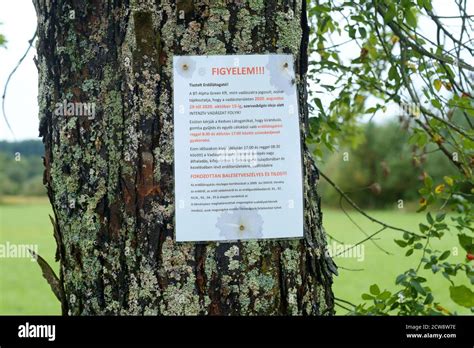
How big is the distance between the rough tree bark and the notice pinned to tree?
25 millimetres

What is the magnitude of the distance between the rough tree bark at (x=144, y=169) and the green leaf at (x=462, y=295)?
0.32 metres

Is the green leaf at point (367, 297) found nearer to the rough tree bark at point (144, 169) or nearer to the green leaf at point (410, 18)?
the rough tree bark at point (144, 169)

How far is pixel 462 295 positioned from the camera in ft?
3.76

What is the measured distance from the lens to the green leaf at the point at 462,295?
1.13 metres

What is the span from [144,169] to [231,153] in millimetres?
187

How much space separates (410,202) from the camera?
766 inches

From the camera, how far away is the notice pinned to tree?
1.27 metres

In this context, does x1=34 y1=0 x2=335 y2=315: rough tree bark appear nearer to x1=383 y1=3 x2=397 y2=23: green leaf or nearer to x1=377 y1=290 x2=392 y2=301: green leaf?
x1=377 y1=290 x2=392 y2=301: green leaf

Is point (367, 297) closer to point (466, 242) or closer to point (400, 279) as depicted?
point (400, 279)

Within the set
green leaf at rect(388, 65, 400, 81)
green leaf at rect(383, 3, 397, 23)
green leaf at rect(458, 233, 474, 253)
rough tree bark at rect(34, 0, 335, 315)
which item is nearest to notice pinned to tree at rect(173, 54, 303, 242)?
rough tree bark at rect(34, 0, 335, 315)

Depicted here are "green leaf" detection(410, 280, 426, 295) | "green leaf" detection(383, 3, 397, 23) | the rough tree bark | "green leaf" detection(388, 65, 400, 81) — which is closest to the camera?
the rough tree bark

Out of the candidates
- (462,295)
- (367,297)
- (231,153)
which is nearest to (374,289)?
(367,297)

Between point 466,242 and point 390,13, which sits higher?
point 390,13
